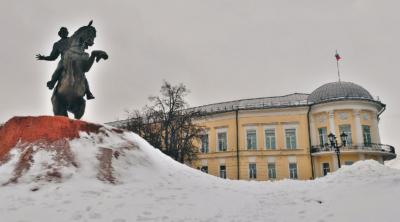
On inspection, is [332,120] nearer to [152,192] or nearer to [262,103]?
[262,103]

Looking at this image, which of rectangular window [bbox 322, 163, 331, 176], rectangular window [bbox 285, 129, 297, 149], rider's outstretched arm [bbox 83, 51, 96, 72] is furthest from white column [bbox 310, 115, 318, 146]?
rider's outstretched arm [bbox 83, 51, 96, 72]

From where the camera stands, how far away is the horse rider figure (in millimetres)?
12461

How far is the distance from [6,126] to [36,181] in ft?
11.4

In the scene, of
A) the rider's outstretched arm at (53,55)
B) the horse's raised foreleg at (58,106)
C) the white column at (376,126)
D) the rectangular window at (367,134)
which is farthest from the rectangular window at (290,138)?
the rider's outstretched arm at (53,55)

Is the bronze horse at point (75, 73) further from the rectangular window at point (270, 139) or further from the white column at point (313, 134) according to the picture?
the white column at point (313, 134)

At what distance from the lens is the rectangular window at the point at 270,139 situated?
40375mm

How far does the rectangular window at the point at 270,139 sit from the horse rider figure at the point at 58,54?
29764 mm

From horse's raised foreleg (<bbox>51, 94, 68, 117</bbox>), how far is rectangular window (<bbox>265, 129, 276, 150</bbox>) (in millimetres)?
30422

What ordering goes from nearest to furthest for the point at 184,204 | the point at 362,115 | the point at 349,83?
1. the point at 184,204
2. the point at 362,115
3. the point at 349,83

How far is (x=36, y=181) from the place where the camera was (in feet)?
32.2

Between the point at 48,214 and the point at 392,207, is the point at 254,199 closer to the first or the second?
the point at 392,207

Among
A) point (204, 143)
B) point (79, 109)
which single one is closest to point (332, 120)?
point (204, 143)

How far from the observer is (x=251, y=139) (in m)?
40.9

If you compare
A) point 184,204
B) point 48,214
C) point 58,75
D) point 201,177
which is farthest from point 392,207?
point 58,75
